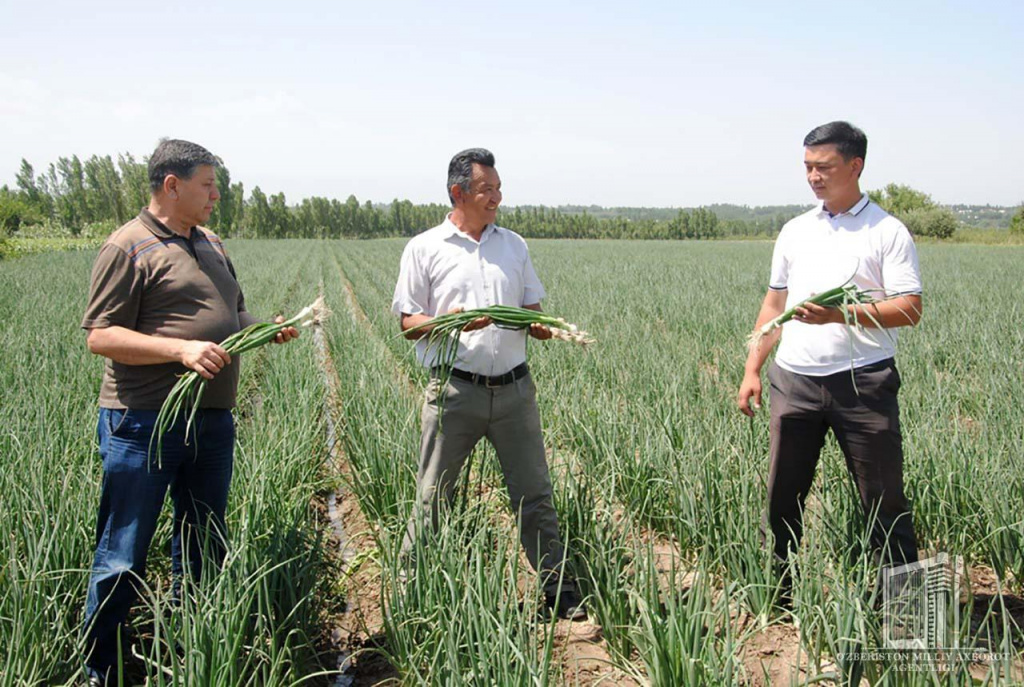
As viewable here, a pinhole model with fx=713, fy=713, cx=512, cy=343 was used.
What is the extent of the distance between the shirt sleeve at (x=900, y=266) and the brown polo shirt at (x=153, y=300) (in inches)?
80.3

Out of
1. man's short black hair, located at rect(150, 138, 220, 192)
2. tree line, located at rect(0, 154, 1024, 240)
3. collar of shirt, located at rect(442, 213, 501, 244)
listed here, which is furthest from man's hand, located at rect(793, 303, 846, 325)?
tree line, located at rect(0, 154, 1024, 240)

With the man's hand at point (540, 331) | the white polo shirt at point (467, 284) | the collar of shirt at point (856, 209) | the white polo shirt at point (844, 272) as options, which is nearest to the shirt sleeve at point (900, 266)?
the white polo shirt at point (844, 272)

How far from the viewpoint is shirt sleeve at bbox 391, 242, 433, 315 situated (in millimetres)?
2518

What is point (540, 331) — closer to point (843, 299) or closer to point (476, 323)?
point (476, 323)

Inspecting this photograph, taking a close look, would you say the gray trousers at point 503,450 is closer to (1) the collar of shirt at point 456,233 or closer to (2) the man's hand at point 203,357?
(1) the collar of shirt at point 456,233

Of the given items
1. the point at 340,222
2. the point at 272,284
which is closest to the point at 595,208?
the point at 340,222

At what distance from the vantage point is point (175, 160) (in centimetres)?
202

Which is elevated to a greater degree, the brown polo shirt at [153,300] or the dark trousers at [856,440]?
the brown polo shirt at [153,300]

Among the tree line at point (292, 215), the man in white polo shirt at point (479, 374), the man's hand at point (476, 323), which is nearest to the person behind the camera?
the man's hand at point (476, 323)

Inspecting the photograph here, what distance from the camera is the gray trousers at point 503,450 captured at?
2484 millimetres

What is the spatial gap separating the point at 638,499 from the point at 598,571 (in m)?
0.81

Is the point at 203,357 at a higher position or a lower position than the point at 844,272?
lower

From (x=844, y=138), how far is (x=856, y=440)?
0.95 meters
